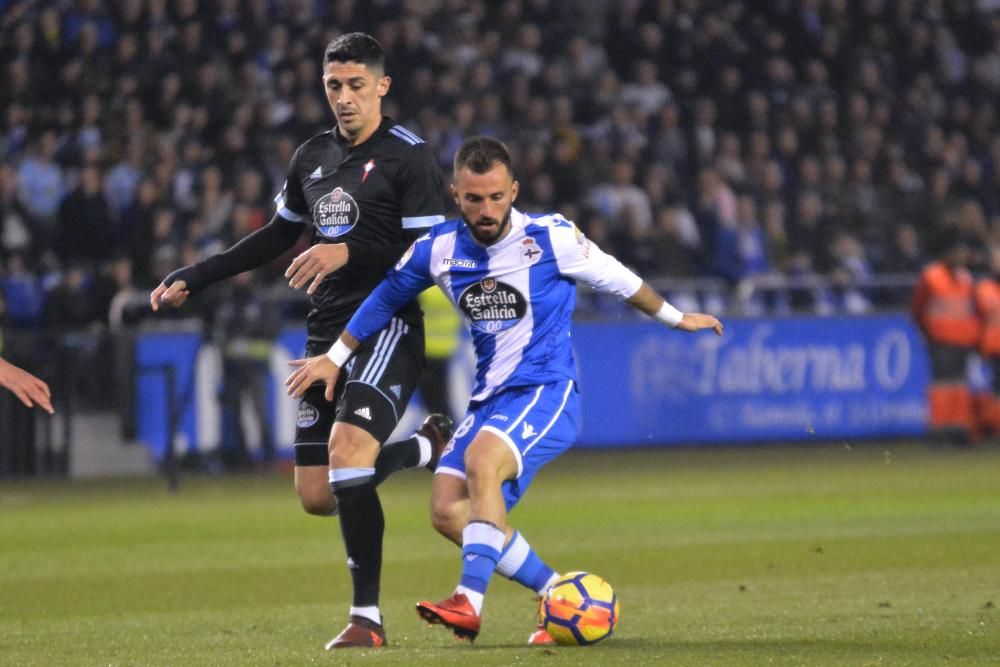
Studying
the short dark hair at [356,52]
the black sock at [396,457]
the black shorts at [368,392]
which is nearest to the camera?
the black shorts at [368,392]

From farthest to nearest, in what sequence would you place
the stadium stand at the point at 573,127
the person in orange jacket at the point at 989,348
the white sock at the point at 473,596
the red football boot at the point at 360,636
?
the person in orange jacket at the point at 989,348
the stadium stand at the point at 573,127
the red football boot at the point at 360,636
the white sock at the point at 473,596

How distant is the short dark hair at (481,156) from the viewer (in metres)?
6.27

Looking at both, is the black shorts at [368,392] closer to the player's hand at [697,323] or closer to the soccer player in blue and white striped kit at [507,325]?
the soccer player in blue and white striped kit at [507,325]

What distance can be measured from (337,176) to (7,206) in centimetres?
992

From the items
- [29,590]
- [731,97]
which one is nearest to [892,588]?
[29,590]

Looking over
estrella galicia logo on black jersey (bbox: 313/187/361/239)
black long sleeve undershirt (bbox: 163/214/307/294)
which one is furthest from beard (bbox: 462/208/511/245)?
black long sleeve undershirt (bbox: 163/214/307/294)

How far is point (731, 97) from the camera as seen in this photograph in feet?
69.9

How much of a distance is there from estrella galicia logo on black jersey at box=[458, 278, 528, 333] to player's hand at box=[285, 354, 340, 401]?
55 centimetres

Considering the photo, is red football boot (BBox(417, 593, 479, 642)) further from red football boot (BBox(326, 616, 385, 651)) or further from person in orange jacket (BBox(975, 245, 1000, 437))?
person in orange jacket (BBox(975, 245, 1000, 437))

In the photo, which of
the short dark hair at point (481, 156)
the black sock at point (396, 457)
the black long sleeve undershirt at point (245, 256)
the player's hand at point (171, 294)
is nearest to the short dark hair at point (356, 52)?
the short dark hair at point (481, 156)

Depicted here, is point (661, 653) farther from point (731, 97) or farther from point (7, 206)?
point (731, 97)

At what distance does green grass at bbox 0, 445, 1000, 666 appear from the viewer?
6.31m

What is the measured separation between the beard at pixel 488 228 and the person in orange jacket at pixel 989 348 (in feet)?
42.7

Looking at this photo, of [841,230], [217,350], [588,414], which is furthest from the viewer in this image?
[841,230]
